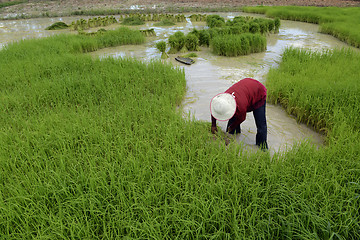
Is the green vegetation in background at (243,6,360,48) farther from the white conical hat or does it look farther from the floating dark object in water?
the white conical hat

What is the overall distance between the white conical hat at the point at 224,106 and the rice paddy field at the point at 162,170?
1.04 feet

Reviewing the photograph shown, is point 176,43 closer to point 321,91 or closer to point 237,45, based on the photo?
point 237,45

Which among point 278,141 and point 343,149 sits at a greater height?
point 343,149

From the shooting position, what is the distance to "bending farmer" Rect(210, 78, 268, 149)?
6.94 feet

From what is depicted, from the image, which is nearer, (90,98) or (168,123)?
(168,123)

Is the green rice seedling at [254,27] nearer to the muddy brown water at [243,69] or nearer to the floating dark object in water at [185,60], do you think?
the muddy brown water at [243,69]

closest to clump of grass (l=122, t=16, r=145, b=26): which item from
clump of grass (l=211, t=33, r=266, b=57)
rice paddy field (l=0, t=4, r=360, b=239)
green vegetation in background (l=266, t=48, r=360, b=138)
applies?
clump of grass (l=211, t=33, r=266, b=57)

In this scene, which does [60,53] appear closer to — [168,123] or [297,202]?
[168,123]

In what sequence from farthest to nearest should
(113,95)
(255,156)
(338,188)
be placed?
1. (113,95)
2. (255,156)
3. (338,188)

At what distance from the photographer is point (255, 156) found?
216cm

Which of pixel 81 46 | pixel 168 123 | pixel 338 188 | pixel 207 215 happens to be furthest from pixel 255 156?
pixel 81 46

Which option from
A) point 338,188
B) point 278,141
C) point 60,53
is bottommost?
point 278,141

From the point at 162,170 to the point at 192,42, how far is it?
5684 mm

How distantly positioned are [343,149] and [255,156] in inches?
33.0
